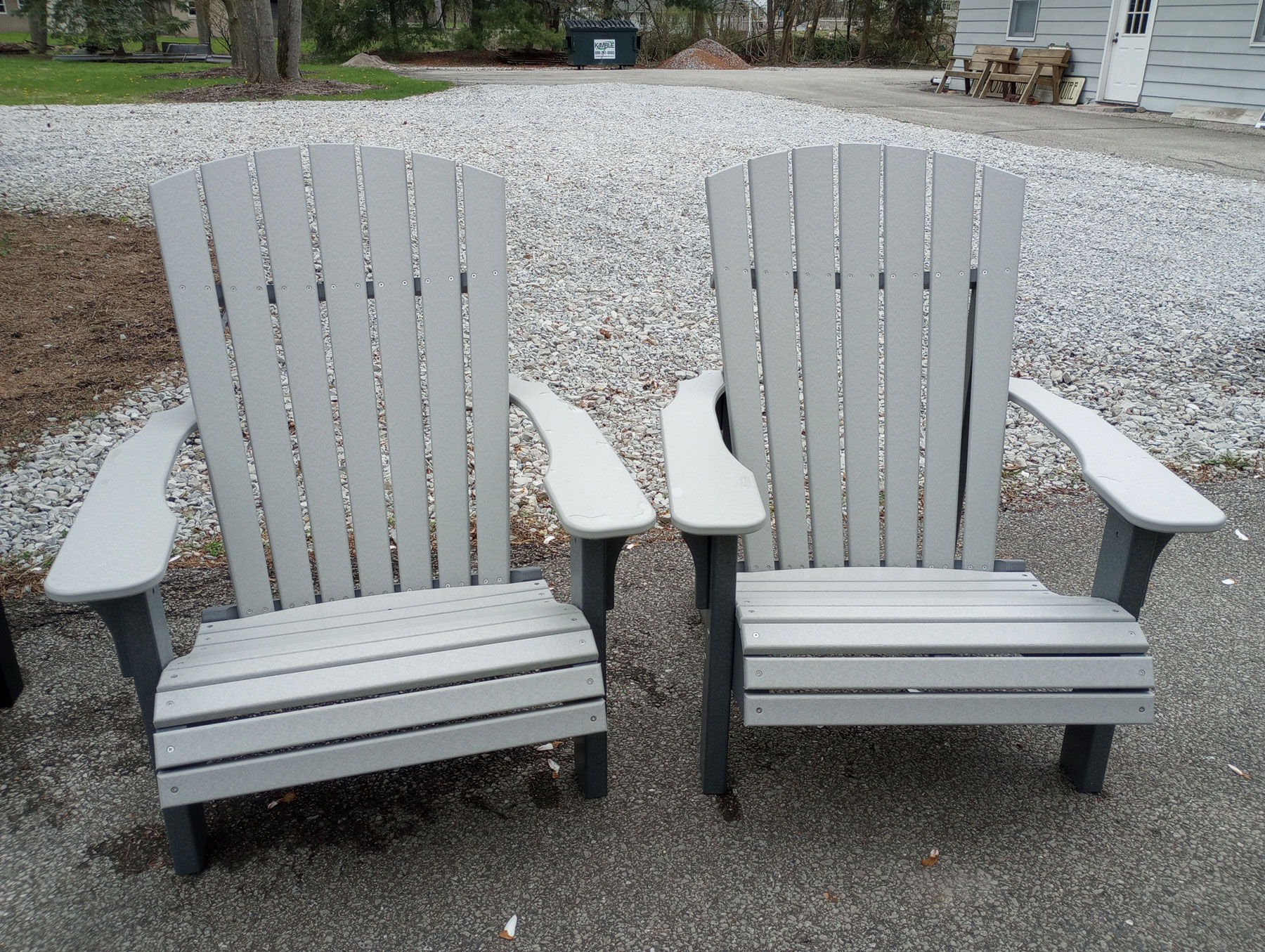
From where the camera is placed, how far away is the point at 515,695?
59.0 inches

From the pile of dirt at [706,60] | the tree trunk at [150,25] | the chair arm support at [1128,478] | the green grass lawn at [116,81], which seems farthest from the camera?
the pile of dirt at [706,60]

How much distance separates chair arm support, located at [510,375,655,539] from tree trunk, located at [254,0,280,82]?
1136 centimetres

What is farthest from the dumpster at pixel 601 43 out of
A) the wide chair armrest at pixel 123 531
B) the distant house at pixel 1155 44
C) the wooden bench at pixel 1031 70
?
the wide chair armrest at pixel 123 531

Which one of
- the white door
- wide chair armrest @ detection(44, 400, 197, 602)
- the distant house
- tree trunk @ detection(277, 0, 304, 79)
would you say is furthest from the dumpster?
wide chair armrest @ detection(44, 400, 197, 602)

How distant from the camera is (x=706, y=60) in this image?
1980cm

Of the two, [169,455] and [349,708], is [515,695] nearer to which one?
[349,708]

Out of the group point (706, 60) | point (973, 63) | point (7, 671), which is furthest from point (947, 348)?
point (706, 60)

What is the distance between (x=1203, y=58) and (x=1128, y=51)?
121 centimetres

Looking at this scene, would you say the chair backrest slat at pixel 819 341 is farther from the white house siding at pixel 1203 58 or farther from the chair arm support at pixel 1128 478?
the white house siding at pixel 1203 58

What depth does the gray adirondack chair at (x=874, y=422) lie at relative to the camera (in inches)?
65.1

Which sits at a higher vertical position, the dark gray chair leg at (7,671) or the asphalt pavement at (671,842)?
the dark gray chair leg at (7,671)

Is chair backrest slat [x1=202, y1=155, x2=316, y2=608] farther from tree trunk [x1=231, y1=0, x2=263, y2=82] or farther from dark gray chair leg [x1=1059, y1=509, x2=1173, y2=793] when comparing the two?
tree trunk [x1=231, y1=0, x2=263, y2=82]

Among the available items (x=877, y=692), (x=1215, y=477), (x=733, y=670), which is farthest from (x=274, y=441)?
(x=1215, y=477)

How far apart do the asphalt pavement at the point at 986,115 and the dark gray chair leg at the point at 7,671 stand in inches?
339
